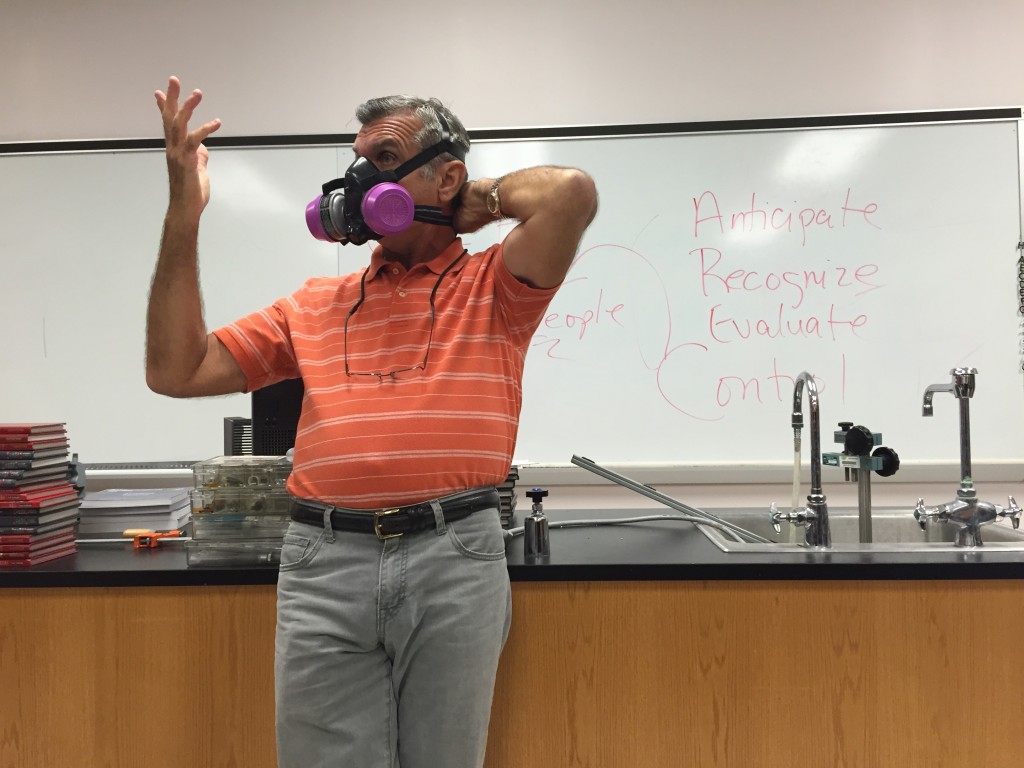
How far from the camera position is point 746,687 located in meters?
1.17

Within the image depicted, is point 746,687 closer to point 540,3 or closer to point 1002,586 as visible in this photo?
point 1002,586

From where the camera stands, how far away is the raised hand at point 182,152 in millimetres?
1001

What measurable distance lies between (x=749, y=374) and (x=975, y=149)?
106 cm

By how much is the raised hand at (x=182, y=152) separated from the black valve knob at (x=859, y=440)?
1382mm

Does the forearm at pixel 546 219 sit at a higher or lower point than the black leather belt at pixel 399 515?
higher

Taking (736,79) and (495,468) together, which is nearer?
(495,468)

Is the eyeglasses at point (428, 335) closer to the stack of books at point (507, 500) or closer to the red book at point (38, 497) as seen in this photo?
the stack of books at point (507, 500)

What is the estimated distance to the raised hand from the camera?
100 cm

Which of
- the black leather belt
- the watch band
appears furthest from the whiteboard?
the black leather belt

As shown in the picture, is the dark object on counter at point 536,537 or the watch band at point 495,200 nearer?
the watch band at point 495,200

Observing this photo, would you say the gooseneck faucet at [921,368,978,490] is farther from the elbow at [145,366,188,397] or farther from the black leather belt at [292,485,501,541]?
the elbow at [145,366,188,397]

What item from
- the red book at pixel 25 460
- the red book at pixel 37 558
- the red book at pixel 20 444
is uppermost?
the red book at pixel 20 444

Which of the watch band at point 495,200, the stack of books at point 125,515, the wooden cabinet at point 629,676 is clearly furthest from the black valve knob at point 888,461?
the stack of books at point 125,515

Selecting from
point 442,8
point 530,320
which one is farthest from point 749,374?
point 442,8
